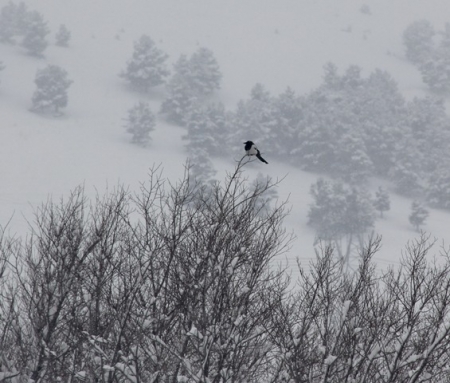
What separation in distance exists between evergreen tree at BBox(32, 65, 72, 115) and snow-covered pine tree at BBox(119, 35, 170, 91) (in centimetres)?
1294

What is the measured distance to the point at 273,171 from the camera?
7006 cm

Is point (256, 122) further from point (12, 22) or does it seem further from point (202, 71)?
point (12, 22)

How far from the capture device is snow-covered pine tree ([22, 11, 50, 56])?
281ft

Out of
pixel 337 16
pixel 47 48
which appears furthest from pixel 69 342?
pixel 337 16

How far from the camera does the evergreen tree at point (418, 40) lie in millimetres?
111363

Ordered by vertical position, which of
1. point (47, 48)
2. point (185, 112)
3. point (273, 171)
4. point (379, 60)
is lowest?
point (273, 171)

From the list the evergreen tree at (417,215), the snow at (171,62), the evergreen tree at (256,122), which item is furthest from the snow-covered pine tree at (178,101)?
the evergreen tree at (417,215)

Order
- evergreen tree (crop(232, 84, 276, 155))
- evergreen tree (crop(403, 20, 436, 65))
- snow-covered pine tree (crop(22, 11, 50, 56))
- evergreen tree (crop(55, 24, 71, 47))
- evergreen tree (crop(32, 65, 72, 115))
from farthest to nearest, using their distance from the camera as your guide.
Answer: evergreen tree (crop(403, 20, 436, 65)) → evergreen tree (crop(55, 24, 71, 47)) → snow-covered pine tree (crop(22, 11, 50, 56)) → evergreen tree (crop(32, 65, 72, 115)) → evergreen tree (crop(232, 84, 276, 155))

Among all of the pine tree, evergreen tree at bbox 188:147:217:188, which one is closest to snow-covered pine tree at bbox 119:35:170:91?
the pine tree

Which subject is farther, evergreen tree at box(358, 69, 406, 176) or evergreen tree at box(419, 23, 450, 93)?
evergreen tree at box(419, 23, 450, 93)

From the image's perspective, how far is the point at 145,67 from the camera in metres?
84.2

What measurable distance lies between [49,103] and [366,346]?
224 feet

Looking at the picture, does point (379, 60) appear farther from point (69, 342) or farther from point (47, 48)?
point (69, 342)

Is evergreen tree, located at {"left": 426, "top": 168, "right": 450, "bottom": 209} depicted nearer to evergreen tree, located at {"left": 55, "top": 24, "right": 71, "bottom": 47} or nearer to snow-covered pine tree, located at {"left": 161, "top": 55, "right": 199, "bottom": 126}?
snow-covered pine tree, located at {"left": 161, "top": 55, "right": 199, "bottom": 126}
